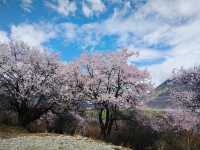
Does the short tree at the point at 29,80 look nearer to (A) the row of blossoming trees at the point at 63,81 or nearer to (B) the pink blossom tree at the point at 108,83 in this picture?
(A) the row of blossoming trees at the point at 63,81

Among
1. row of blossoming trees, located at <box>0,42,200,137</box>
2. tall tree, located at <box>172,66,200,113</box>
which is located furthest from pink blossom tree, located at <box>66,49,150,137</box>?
tall tree, located at <box>172,66,200,113</box>

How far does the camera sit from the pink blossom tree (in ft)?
136

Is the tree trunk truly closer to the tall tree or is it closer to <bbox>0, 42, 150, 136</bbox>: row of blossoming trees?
<bbox>0, 42, 150, 136</bbox>: row of blossoming trees

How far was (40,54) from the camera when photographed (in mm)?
47156

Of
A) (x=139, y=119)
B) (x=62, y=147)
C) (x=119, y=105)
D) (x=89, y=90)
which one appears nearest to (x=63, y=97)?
(x=89, y=90)

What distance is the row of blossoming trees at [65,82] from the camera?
139ft

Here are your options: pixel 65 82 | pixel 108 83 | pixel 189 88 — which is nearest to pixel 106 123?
pixel 108 83

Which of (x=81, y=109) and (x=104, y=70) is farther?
(x=81, y=109)

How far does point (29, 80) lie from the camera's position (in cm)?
4431

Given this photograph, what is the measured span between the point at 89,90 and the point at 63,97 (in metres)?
4.19

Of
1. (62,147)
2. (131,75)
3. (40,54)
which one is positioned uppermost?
(40,54)

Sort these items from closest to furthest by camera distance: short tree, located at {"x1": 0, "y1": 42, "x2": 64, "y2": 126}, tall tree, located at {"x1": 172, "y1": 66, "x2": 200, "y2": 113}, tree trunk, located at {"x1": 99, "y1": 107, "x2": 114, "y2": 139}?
tall tree, located at {"x1": 172, "y1": 66, "x2": 200, "y2": 113}
tree trunk, located at {"x1": 99, "y1": 107, "x2": 114, "y2": 139}
short tree, located at {"x1": 0, "y1": 42, "x2": 64, "y2": 126}

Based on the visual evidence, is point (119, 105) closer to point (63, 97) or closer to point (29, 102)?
point (63, 97)

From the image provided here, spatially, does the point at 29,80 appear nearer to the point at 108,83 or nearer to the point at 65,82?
the point at 65,82
